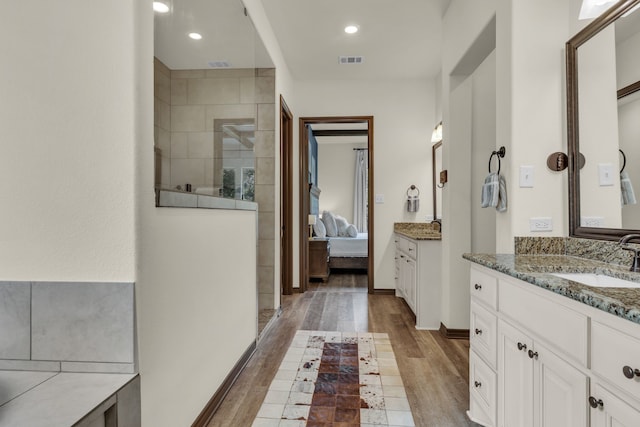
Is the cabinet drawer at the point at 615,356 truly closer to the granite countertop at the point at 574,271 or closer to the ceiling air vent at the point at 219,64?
the granite countertop at the point at 574,271

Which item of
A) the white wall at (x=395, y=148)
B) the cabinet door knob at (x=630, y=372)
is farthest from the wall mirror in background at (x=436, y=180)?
the cabinet door knob at (x=630, y=372)

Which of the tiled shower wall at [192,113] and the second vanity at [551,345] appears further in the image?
the tiled shower wall at [192,113]

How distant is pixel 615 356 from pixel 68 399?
4.83 ft

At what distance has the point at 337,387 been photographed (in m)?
2.06

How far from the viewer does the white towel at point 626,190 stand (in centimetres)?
149

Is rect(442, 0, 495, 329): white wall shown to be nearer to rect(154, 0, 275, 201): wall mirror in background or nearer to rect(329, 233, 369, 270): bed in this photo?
rect(154, 0, 275, 201): wall mirror in background

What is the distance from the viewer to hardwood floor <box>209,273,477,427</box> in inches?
Result: 72.1

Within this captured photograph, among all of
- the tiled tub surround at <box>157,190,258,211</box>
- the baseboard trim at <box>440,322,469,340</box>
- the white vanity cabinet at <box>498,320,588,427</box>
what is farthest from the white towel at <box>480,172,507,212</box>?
the tiled tub surround at <box>157,190,258,211</box>

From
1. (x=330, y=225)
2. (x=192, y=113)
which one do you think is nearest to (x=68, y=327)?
(x=192, y=113)

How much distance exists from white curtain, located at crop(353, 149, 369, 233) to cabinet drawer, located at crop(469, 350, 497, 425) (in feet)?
22.5

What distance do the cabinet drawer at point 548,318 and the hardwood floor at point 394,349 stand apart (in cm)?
79

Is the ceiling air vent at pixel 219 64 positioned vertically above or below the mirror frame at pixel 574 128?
above

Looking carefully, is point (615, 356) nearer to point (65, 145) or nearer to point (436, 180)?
point (65, 145)

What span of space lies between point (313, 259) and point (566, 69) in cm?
393
